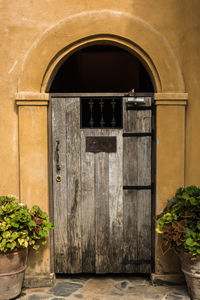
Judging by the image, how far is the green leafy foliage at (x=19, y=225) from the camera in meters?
3.37

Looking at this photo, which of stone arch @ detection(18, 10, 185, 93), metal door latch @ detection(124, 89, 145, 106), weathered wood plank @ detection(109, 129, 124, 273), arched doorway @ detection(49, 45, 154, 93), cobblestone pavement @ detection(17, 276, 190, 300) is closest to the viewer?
cobblestone pavement @ detection(17, 276, 190, 300)

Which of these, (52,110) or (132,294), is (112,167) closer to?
(52,110)

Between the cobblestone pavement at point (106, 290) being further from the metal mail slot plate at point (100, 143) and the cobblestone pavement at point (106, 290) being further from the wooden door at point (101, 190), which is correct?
the metal mail slot plate at point (100, 143)

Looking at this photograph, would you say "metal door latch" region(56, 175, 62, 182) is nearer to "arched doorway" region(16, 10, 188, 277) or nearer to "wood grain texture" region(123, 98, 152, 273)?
"arched doorway" region(16, 10, 188, 277)

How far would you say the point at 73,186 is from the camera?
3984 millimetres

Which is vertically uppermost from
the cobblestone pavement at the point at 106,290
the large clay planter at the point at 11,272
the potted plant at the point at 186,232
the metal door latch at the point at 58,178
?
Result: the metal door latch at the point at 58,178

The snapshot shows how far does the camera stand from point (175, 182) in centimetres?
384

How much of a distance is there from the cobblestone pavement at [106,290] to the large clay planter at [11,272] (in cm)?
17

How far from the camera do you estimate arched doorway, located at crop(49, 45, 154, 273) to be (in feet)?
12.9

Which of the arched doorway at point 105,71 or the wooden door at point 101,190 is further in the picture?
the arched doorway at point 105,71

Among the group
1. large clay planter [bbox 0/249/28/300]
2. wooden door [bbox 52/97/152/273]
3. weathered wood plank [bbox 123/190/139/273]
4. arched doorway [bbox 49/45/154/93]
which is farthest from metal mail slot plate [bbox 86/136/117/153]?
arched doorway [bbox 49/45/154/93]

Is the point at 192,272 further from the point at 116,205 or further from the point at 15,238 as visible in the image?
the point at 15,238

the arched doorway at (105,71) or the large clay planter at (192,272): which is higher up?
the arched doorway at (105,71)

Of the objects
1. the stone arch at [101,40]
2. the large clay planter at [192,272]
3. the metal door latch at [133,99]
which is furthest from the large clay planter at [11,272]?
the metal door latch at [133,99]
